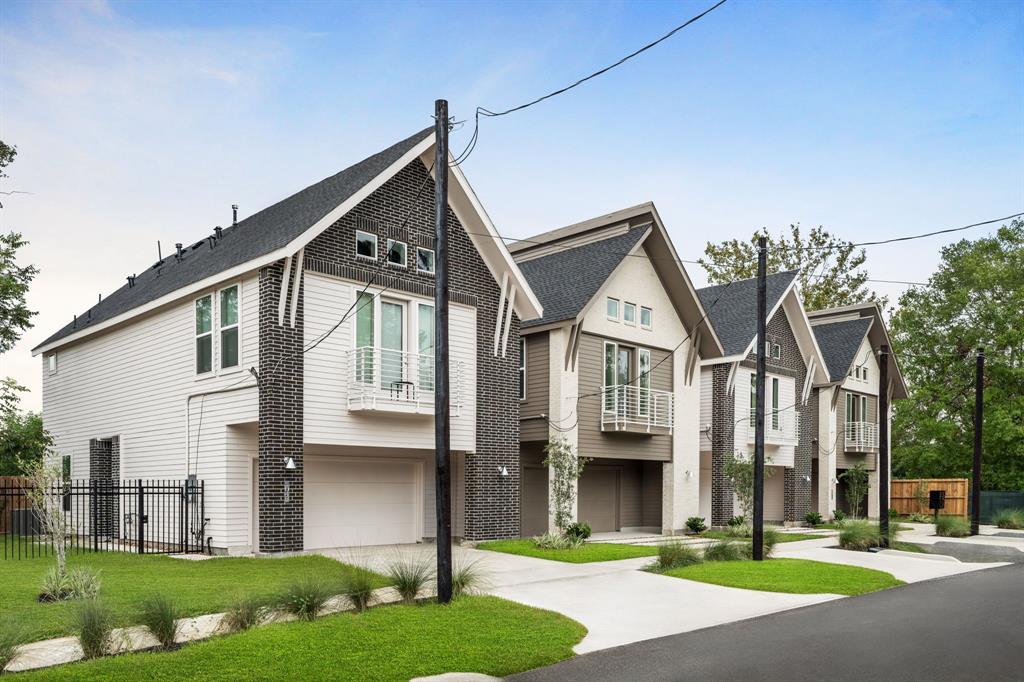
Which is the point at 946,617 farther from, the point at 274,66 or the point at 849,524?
the point at 274,66

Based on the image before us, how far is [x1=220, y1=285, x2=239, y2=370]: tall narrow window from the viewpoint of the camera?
18797 mm

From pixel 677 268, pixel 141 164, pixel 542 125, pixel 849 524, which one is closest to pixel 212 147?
pixel 141 164

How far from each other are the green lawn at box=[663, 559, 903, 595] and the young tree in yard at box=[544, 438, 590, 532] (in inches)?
230

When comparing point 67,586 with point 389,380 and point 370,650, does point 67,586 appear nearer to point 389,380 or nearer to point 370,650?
point 370,650

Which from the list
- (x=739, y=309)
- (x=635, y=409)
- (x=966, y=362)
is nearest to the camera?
(x=635, y=409)

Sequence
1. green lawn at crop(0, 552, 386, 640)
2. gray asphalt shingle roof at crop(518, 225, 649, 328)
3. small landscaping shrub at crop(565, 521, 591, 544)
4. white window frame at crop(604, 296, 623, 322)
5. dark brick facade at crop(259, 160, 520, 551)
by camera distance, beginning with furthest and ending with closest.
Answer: white window frame at crop(604, 296, 623, 322) → gray asphalt shingle roof at crop(518, 225, 649, 328) → small landscaping shrub at crop(565, 521, 591, 544) → dark brick facade at crop(259, 160, 520, 551) → green lawn at crop(0, 552, 386, 640)

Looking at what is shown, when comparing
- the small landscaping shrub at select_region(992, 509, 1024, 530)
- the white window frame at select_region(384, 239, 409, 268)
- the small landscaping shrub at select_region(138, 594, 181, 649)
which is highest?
the white window frame at select_region(384, 239, 409, 268)

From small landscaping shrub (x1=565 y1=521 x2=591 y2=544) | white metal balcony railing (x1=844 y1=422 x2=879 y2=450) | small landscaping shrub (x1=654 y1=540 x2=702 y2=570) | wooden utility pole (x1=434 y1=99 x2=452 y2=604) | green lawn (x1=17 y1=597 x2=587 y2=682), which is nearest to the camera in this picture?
green lawn (x1=17 y1=597 x2=587 y2=682)

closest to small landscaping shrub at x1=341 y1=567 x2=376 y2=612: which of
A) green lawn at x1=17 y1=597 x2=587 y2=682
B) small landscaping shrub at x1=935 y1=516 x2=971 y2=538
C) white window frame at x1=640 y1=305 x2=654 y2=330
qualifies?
green lawn at x1=17 y1=597 x2=587 y2=682

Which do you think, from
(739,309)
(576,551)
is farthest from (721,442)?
(576,551)

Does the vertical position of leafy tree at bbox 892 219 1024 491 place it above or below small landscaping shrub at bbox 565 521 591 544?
above

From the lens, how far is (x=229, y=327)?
19.0 m

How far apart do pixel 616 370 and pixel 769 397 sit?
9826mm

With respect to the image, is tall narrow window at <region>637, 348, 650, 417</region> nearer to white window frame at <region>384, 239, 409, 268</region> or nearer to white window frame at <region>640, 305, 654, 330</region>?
white window frame at <region>640, 305, 654, 330</region>
